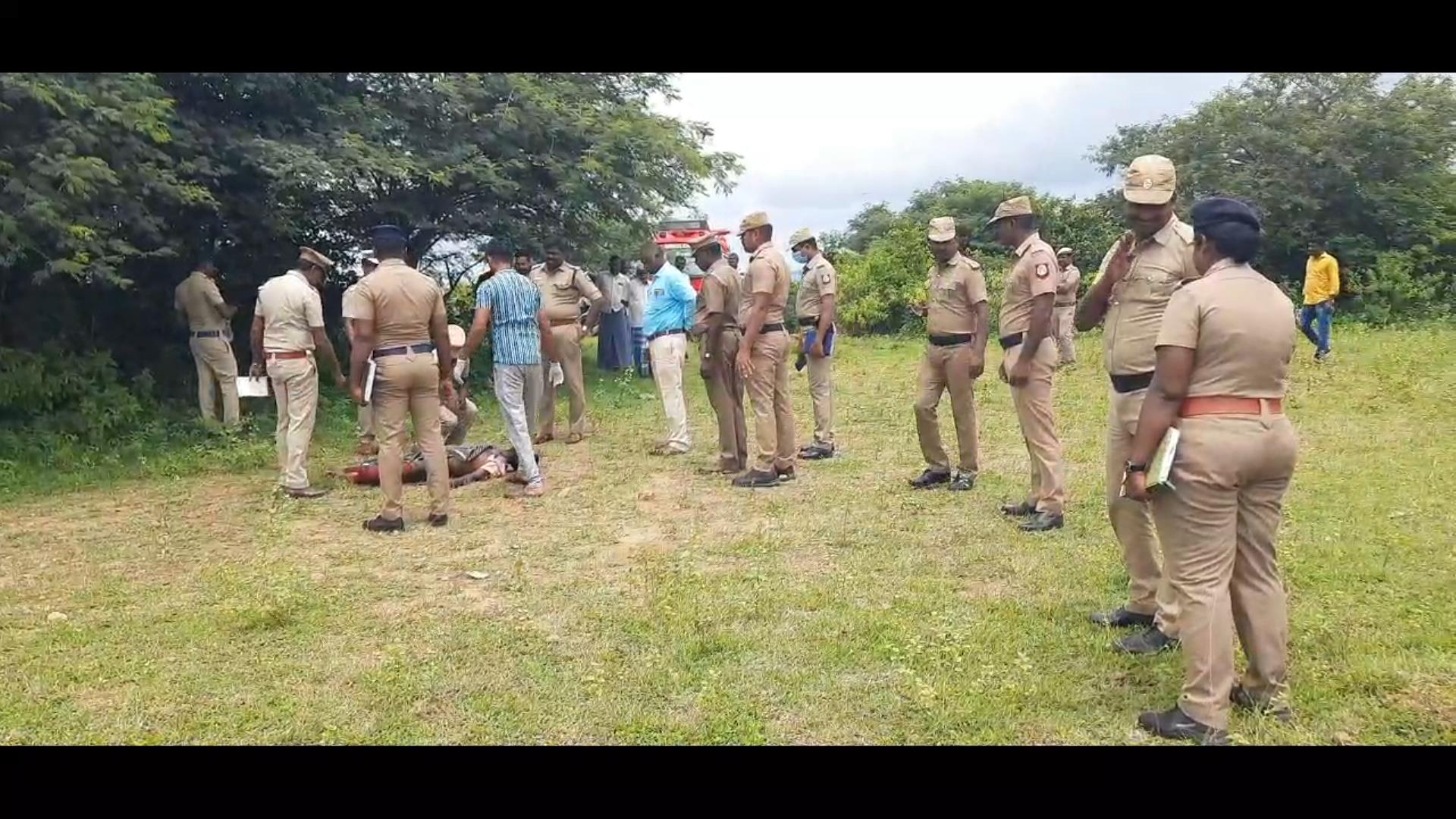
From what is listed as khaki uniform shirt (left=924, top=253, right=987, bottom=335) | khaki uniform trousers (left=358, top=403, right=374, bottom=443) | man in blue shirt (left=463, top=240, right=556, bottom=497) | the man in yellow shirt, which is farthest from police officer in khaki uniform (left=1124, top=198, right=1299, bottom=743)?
the man in yellow shirt

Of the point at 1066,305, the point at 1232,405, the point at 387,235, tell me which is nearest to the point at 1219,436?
the point at 1232,405

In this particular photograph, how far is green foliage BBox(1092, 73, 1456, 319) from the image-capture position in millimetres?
19953

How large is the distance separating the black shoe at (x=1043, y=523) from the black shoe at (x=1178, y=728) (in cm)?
252

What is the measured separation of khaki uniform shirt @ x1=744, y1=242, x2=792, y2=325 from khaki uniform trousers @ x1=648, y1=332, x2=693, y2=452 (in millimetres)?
1600

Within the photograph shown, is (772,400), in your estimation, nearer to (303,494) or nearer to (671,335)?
(671,335)

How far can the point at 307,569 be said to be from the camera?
5.67 metres

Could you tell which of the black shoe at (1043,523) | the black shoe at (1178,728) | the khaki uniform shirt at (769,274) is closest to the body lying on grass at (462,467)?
the khaki uniform shirt at (769,274)

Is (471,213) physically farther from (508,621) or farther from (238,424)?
(508,621)

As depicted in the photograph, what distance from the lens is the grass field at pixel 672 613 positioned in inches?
145

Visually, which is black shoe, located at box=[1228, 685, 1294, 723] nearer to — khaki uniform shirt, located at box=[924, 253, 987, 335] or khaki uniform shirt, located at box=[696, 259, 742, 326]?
khaki uniform shirt, located at box=[924, 253, 987, 335]

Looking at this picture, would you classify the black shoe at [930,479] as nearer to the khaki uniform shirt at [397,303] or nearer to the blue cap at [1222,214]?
the khaki uniform shirt at [397,303]

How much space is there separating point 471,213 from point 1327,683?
10719 mm

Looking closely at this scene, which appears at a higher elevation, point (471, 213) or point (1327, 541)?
point (471, 213)

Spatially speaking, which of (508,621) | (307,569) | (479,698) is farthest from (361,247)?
(479,698)
